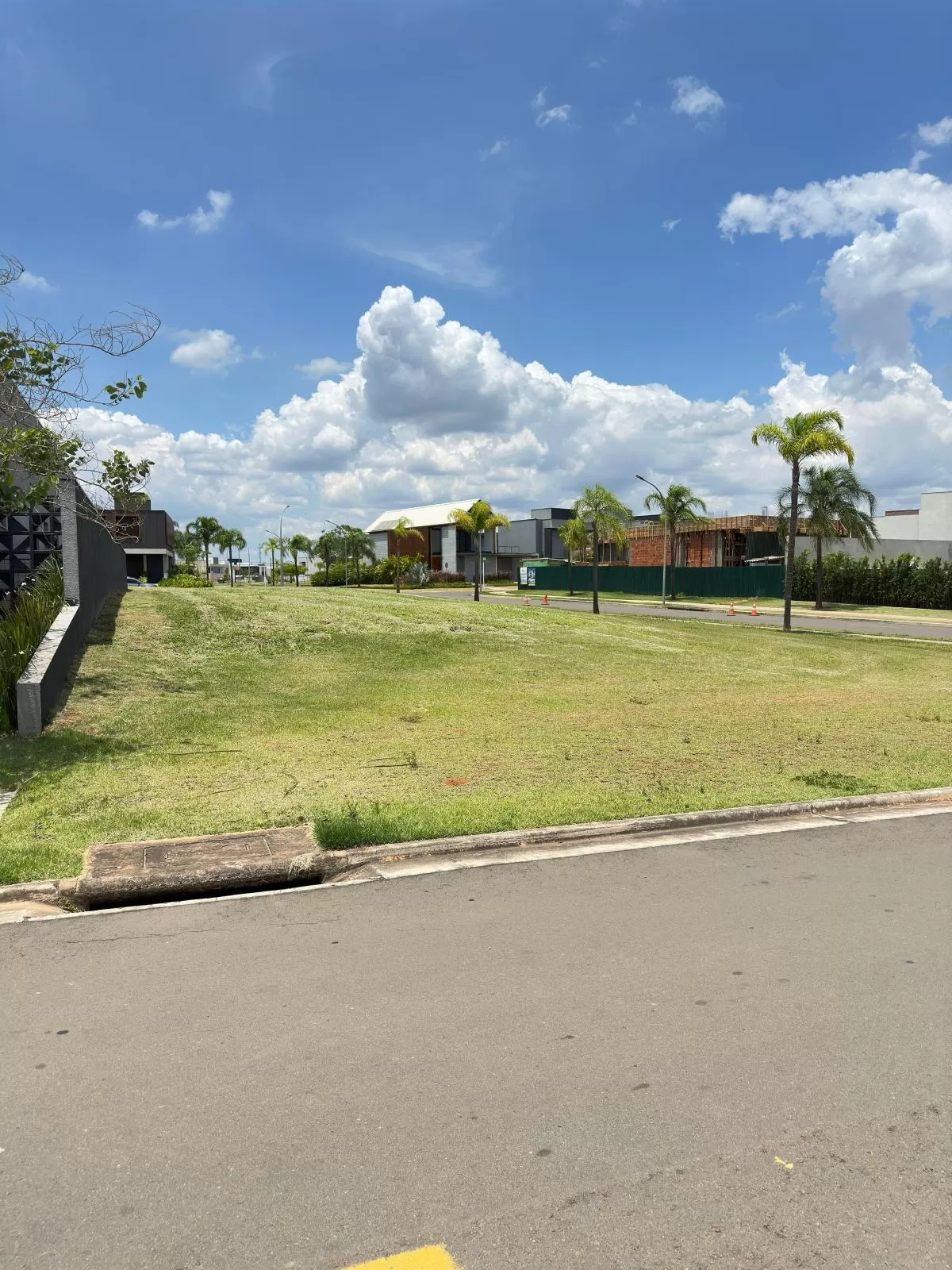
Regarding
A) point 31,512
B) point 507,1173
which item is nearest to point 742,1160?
point 507,1173

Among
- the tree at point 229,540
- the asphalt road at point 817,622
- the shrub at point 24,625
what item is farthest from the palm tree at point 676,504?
the tree at point 229,540

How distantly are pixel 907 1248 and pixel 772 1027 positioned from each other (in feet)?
4.18

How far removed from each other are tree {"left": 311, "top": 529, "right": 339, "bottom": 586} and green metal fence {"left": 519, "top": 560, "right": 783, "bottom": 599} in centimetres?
2328

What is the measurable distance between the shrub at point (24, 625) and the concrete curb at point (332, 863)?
4863 mm

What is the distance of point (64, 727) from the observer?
1074cm

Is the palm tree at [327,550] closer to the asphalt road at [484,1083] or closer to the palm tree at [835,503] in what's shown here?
the palm tree at [835,503]

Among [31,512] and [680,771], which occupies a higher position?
[31,512]

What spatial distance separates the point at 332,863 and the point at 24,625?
7346 millimetres

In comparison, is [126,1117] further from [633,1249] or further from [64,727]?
[64,727]

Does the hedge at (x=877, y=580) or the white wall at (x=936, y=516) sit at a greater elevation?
the white wall at (x=936, y=516)

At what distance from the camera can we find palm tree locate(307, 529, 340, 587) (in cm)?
9319

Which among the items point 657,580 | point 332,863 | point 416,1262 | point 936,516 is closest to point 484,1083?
point 416,1262

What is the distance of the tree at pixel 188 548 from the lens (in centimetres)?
10838

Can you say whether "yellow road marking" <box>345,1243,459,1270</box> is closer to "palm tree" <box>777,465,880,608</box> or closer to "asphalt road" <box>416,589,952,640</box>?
"asphalt road" <box>416,589,952,640</box>
